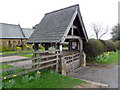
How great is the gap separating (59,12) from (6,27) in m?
24.2

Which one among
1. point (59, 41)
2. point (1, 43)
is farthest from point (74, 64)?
point (1, 43)

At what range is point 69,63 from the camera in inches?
303

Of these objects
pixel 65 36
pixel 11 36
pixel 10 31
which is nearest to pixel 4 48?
pixel 11 36

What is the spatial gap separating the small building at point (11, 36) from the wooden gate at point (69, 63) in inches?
797

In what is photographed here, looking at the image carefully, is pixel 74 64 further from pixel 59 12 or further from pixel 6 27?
pixel 6 27

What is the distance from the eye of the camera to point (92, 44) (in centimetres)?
1143

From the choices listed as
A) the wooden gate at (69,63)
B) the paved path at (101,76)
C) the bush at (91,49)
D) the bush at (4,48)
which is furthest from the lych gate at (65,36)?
the bush at (4,48)

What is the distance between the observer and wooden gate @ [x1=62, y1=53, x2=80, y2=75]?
22.1 ft

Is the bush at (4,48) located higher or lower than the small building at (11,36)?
lower

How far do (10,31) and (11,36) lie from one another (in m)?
2.20

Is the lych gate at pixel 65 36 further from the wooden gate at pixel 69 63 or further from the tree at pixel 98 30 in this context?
the tree at pixel 98 30

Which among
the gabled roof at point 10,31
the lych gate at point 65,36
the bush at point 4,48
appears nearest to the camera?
the lych gate at point 65,36

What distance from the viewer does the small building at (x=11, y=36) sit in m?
25.5

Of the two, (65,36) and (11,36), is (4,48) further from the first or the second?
(65,36)
